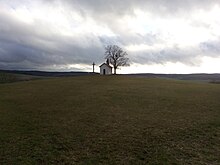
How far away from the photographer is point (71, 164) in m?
10.0

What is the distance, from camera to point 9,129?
15172mm

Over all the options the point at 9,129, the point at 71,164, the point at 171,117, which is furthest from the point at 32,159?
the point at 171,117

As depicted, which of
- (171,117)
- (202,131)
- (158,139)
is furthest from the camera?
(171,117)

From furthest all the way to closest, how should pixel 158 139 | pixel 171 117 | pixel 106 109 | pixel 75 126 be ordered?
pixel 106 109 → pixel 171 117 → pixel 75 126 → pixel 158 139

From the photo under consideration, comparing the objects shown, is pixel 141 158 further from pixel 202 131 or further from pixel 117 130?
pixel 202 131

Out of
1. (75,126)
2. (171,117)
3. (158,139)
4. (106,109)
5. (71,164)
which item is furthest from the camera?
(106,109)

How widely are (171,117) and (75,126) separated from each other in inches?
289

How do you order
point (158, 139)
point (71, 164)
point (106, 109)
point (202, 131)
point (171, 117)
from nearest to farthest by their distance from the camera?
1. point (71, 164)
2. point (158, 139)
3. point (202, 131)
4. point (171, 117)
5. point (106, 109)

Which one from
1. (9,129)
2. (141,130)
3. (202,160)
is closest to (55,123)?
(9,129)

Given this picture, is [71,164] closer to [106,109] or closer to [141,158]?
[141,158]

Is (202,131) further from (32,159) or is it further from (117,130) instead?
(32,159)

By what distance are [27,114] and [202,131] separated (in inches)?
507

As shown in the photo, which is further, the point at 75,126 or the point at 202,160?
the point at 75,126

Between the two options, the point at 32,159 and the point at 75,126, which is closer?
the point at 32,159
